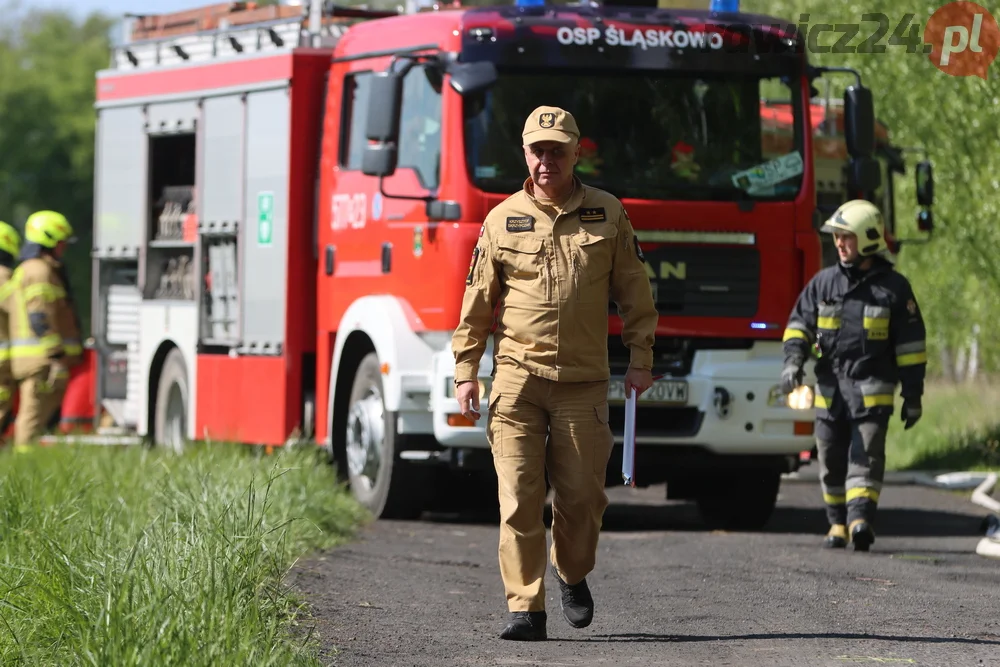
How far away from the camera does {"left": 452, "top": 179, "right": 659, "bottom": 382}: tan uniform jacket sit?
756 centimetres

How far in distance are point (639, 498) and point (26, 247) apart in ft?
16.8

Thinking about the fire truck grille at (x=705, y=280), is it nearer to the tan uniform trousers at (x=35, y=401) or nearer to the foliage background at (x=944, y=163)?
the foliage background at (x=944, y=163)

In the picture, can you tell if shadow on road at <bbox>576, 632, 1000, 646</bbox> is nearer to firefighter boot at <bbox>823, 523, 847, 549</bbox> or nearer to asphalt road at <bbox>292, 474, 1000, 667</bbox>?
asphalt road at <bbox>292, 474, 1000, 667</bbox>

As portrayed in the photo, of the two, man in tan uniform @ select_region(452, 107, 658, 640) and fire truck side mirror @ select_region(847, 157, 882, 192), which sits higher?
fire truck side mirror @ select_region(847, 157, 882, 192)

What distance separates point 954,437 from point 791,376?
28.2 ft

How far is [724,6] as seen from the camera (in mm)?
12469

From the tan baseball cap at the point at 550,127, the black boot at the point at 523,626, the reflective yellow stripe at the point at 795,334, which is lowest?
the black boot at the point at 523,626

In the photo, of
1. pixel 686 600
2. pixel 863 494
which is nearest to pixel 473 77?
pixel 863 494

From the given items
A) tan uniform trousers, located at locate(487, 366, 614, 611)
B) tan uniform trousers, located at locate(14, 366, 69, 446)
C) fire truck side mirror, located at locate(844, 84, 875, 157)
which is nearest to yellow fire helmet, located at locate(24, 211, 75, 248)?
tan uniform trousers, located at locate(14, 366, 69, 446)

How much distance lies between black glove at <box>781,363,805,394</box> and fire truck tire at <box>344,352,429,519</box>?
2.45m

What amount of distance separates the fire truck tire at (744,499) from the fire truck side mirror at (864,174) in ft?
6.08

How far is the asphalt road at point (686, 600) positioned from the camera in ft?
23.1

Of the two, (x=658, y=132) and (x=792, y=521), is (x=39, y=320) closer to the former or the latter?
(x=658, y=132)

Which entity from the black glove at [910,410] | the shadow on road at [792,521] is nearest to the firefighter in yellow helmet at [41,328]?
the shadow on road at [792,521]
